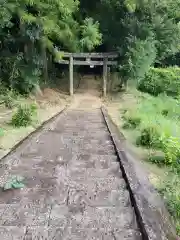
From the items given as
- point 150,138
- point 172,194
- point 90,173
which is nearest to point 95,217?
point 172,194

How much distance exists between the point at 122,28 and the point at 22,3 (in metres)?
7.84

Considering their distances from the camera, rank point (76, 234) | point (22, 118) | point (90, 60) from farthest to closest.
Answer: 1. point (90, 60)
2. point (22, 118)
3. point (76, 234)

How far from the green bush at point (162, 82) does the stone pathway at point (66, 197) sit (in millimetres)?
12101

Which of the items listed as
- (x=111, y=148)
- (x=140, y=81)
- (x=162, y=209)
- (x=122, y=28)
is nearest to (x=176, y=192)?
(x=162, y=209)

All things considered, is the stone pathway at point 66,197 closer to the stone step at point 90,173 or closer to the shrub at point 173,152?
the stone step at point 90,173

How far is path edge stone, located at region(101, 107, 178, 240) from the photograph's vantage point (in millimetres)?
3352

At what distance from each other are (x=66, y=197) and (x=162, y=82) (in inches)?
590

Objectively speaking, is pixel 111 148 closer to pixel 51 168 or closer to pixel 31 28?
pixel 51 168

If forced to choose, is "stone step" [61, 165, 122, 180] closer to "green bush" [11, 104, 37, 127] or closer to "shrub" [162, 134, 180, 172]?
"shrub" [162, 134, 180, 172]

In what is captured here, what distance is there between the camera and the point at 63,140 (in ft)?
25.1

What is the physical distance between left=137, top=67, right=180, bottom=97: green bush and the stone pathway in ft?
39.7

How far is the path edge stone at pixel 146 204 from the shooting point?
3352mm

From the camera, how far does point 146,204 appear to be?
3963 millimetres

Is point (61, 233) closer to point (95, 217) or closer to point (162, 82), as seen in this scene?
point (95, 217)
